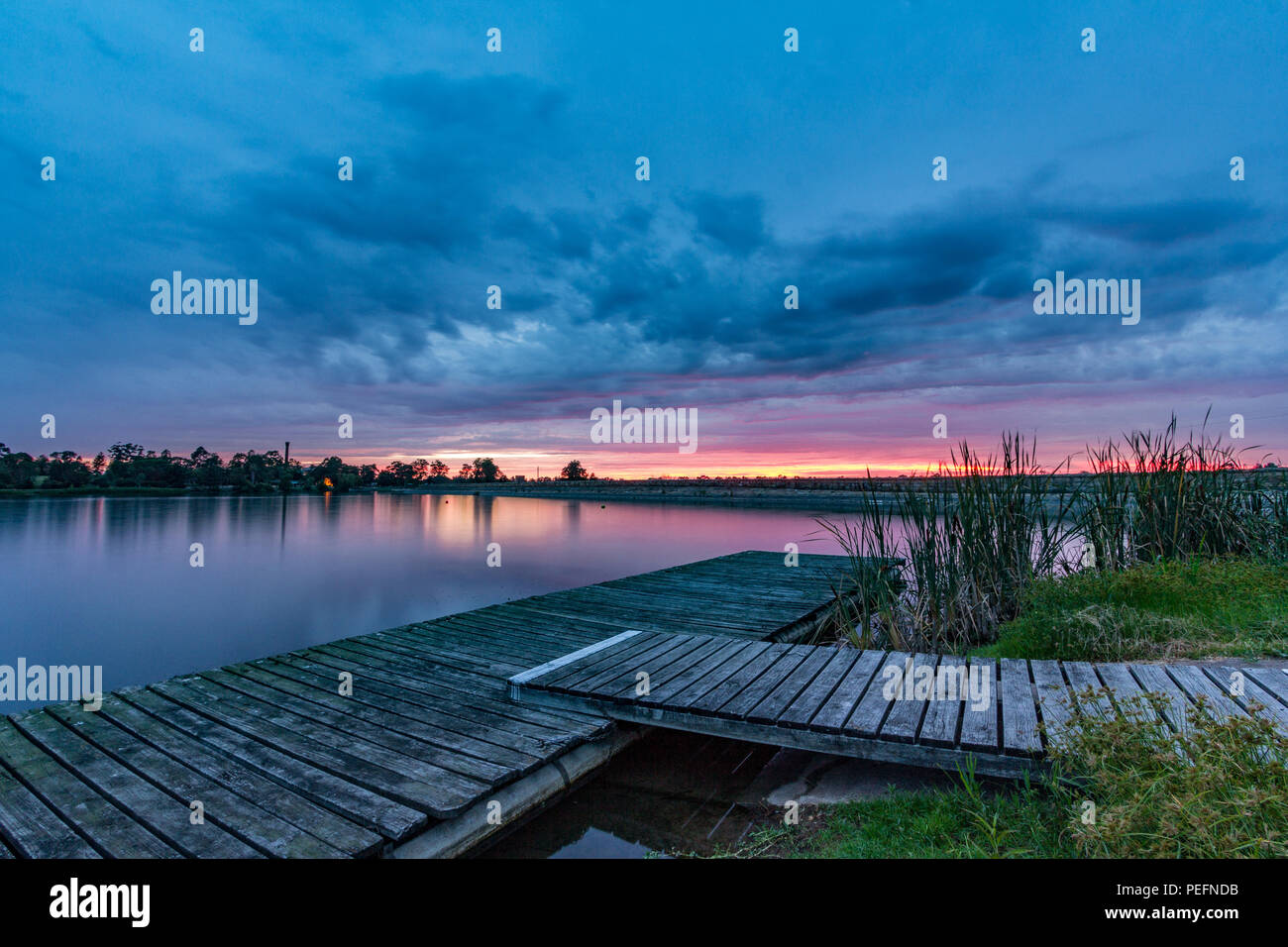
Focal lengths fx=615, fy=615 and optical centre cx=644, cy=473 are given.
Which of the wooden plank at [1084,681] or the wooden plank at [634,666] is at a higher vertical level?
the wooden plank at [1084,681]

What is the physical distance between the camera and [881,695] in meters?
3.72

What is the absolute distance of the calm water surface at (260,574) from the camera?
27.8 ft

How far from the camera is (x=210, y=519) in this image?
87.9 feet

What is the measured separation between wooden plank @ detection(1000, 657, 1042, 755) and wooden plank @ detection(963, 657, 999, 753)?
38mm

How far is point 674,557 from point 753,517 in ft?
49.9

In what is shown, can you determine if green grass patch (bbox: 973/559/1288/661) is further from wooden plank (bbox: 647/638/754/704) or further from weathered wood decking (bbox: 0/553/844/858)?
weathered wood decking (bbox: 0/553/844/858)

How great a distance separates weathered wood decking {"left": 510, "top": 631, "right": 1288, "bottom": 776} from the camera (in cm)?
305

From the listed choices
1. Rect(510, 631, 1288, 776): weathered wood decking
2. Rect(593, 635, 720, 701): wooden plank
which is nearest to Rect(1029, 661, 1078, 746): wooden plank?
Rect(510, 631, 1288, 776): weathered wood decking

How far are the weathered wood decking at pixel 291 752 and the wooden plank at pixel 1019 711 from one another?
2.22 m

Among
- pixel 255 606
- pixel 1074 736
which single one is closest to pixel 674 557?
pixel 255 606

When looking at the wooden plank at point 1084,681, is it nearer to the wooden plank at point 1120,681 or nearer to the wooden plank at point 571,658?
the wooden plank at point 1120,681

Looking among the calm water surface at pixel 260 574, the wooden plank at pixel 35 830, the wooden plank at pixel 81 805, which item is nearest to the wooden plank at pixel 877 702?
the wooden plank at pixel 81 805
